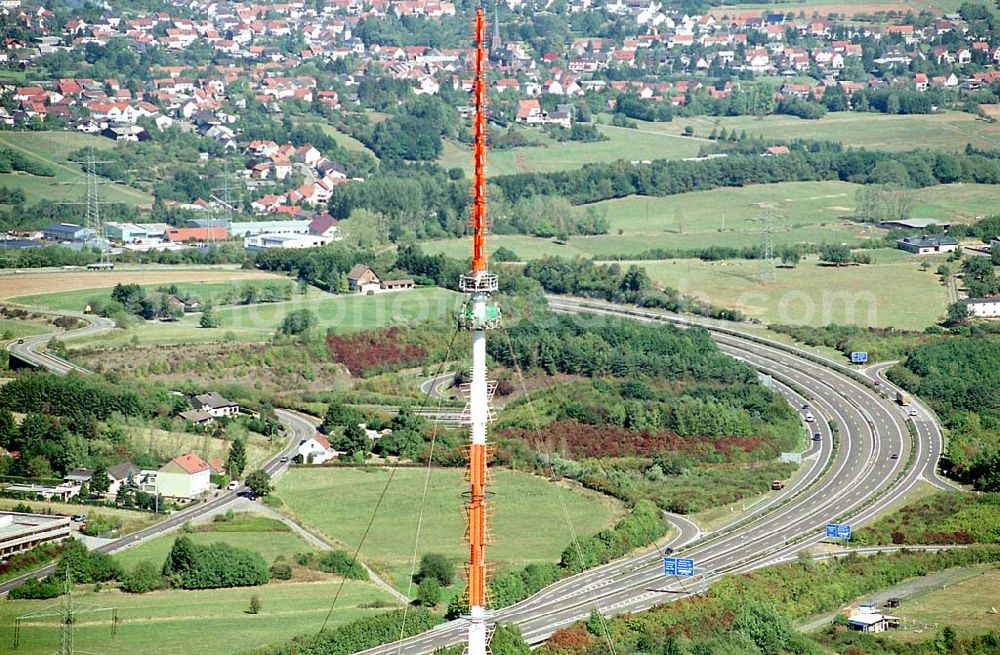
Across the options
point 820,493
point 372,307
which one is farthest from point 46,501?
point 372,307

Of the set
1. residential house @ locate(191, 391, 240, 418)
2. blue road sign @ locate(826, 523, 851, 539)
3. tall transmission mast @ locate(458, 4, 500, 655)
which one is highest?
tall transmission mast @ locate(458, 4, 500, 655)

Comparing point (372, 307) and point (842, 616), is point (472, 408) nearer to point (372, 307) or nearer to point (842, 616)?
point (842, 616)

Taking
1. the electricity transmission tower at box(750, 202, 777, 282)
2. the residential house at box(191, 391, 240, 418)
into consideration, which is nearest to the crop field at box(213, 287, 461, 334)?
the residential house at box(191, 391, 240, 418)

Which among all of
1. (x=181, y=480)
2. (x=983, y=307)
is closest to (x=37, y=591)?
(x=181, y=480)

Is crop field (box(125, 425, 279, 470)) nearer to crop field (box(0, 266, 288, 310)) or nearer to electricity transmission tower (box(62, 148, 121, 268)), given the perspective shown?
crop field (box(0, 266, 288, 310))

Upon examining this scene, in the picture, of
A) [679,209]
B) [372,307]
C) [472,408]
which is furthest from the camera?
[679,209]

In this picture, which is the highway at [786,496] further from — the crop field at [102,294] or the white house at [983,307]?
the crop field at [102,294]
